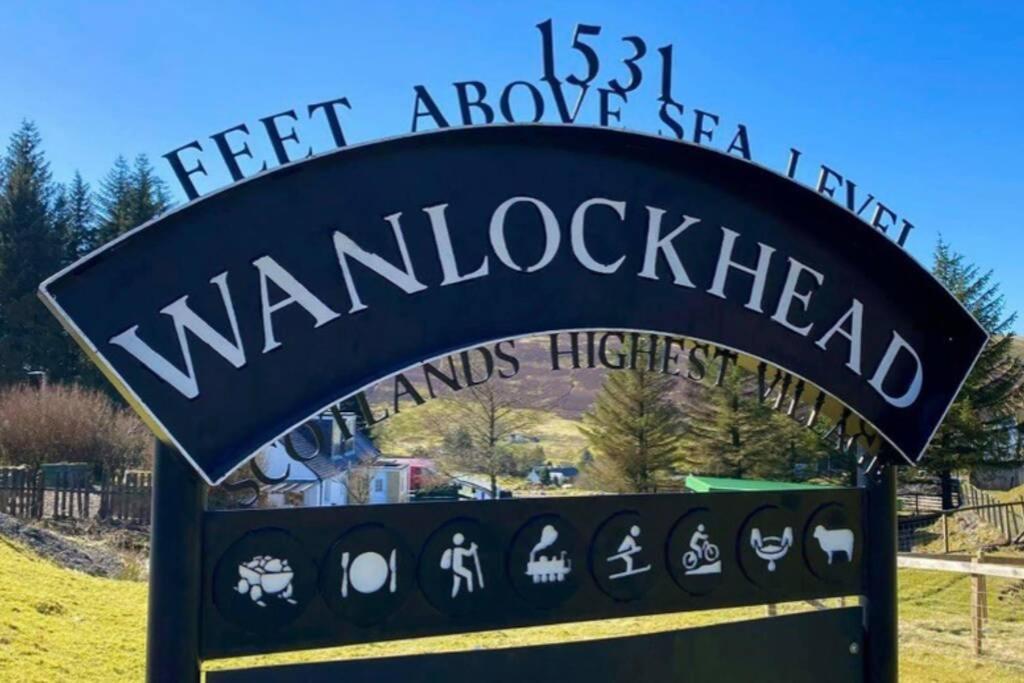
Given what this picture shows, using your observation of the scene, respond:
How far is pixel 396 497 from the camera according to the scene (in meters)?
20.2

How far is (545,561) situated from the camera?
112 inches

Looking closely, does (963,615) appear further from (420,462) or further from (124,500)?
(420,462)

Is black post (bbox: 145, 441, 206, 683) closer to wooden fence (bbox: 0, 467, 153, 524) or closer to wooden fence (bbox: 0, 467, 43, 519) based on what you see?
wooden fence (bbox: 0, 467, 153, 524)

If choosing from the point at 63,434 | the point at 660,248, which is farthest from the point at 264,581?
the point at 63,434

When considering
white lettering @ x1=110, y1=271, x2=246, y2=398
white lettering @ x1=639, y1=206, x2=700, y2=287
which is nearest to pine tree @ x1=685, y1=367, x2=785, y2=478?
white lettering @ x1=639, y1=206, x2=700, y2=287

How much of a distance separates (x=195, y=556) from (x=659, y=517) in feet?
5.29

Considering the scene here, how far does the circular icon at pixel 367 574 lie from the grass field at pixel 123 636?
10.6ft

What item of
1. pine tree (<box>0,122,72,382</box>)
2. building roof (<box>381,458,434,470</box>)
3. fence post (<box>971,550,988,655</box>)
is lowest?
fence post (<box>971,550,988,655</box>)

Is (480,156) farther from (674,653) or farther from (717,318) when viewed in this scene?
(674,653)

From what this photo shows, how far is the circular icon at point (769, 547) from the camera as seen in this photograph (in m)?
3.23

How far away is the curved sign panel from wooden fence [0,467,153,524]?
15149 millimetres

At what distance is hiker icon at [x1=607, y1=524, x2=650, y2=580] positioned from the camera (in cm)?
296

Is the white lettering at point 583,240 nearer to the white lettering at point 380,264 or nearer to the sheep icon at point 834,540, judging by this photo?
the white lettering at point 380,264

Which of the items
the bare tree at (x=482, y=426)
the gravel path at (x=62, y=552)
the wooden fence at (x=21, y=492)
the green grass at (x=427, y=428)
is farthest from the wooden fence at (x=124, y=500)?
the bare tree at (x=482, y=426)
